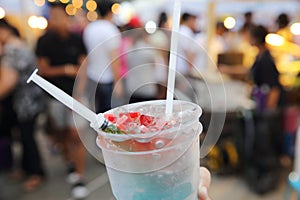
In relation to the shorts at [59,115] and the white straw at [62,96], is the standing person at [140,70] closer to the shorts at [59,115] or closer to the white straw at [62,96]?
the white straw at [62,96]

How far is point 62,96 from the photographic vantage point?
0.49 meters

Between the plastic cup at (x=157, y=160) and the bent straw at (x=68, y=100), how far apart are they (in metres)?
0.02

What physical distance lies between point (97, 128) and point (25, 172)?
8.07 feet

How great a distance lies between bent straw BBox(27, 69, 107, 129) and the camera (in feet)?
1.59

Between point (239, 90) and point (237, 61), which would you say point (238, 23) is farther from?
point (239, 90)

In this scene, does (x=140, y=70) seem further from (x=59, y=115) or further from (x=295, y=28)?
(x=295, y=28)

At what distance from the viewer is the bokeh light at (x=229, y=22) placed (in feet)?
13.7

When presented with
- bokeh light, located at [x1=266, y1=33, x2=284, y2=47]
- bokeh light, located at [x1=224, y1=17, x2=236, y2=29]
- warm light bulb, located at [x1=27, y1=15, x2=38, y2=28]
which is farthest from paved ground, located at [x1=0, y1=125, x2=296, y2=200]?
bokeh light, located at [x1=224, y1=17, x2=236, y2=29]

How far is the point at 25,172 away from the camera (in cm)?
272

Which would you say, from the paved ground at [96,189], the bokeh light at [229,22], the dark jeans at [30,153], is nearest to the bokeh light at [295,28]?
the bokeh light at [229,22]

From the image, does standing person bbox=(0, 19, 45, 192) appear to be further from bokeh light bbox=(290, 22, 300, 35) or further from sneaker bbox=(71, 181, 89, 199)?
bokeh light bbox=(290, 22, 300, 35)

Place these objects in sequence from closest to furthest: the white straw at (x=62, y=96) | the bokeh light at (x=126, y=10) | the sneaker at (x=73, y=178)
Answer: the white straw at (x=62, y=96) < the sneaker at (x=73, y=178) < the bokeh light at (x=126, y=10)

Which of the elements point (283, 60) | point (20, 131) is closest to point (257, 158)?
point (283, 60)

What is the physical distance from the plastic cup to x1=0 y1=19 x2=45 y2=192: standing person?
6.10 feet
